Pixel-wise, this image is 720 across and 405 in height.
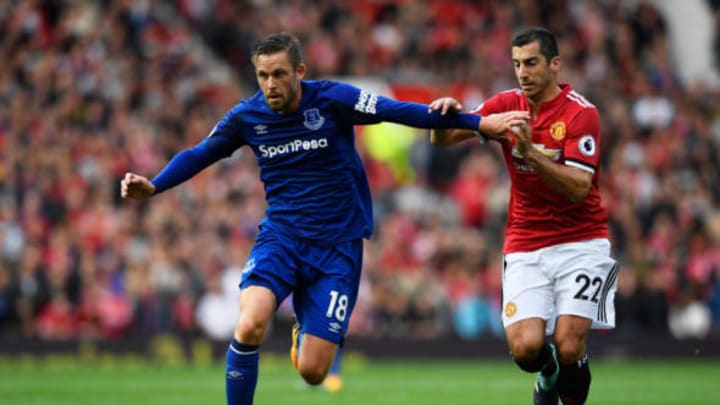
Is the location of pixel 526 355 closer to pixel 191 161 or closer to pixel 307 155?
pixel 307 155

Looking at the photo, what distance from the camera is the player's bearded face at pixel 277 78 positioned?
27.2 feet

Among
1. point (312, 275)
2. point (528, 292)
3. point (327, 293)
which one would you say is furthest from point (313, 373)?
point (528, 292)

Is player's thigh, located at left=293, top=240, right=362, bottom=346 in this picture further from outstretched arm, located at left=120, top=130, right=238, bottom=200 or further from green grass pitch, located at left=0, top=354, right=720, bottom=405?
green grass pitch, located at left=0, top=354, right=720, bottom=405

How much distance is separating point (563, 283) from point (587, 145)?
38.1 inches

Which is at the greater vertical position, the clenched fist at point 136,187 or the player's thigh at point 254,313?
the clenched fist at point 136,187

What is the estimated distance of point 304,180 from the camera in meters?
8.57

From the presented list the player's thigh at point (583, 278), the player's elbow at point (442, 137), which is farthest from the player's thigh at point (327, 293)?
the player's thigh at point (583, 278)

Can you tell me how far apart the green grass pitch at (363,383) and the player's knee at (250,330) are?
456cm

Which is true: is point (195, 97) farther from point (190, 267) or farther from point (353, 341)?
point (353, 341)

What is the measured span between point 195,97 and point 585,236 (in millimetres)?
14142

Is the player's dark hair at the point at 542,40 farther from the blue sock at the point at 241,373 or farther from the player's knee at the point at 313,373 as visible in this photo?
the blue sock at the point at 241,373

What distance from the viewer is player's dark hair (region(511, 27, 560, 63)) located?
27.9 feet

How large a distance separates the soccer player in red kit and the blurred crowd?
10.1 meters

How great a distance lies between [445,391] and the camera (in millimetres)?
14023
